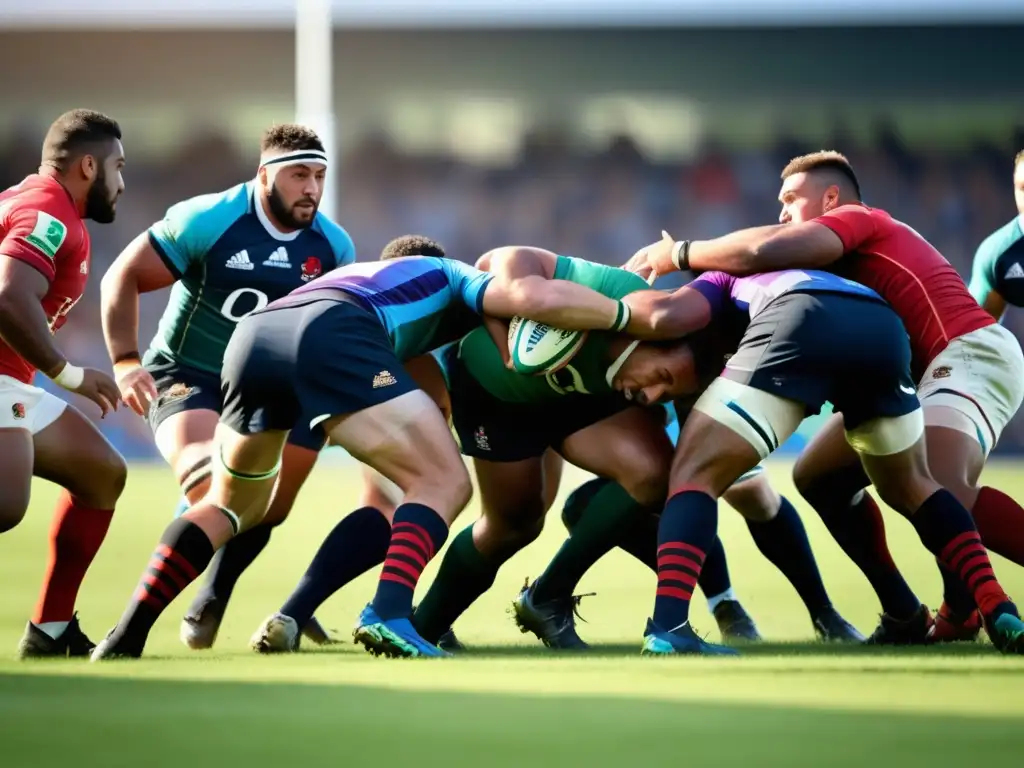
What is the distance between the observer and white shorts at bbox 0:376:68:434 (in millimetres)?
5938

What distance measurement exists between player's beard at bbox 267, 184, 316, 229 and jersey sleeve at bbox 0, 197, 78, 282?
4.14 ft

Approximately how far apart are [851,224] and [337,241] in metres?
2.57

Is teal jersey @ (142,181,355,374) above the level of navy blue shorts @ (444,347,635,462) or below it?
above

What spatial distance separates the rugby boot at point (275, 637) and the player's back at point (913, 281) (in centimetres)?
258

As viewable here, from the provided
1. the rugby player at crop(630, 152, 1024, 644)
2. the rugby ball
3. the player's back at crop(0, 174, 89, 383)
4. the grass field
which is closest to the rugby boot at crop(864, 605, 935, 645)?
the rugby player at crop(630, 152, 1024, 644)

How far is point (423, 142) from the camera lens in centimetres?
2514

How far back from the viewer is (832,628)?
6.46m

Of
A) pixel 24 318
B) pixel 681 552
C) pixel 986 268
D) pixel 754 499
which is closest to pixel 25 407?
pixel 24 318

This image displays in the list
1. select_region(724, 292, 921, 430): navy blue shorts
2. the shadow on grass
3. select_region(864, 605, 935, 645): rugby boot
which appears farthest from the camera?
select_region(864, 605, 935, 645): rugby boot

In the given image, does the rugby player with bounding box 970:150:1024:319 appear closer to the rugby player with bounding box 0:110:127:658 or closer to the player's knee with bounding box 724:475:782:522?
the player's knee with bounding box 724:475:782:522

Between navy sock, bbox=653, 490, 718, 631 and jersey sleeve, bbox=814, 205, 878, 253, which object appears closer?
navy sock, bbox=653, 490, 718, 631

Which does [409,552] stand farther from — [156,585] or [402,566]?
[156,585]

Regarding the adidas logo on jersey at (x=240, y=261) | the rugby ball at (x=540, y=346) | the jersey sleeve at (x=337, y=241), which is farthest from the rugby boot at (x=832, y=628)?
the adidas logo on jersey at (x=240, y=261)

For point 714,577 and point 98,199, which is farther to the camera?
point 714,577
